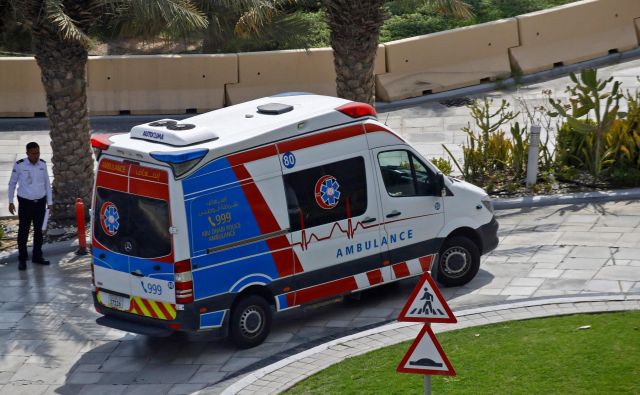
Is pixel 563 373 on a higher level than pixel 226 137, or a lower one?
lower

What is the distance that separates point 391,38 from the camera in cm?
2312

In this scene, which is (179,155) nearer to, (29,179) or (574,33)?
(29,179)

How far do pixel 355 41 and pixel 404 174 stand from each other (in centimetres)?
473

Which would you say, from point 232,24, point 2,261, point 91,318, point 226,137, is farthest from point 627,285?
point 232,24

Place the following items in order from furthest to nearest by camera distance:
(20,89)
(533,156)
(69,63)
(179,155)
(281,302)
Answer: (20,89), (533,156), (69,63), (281,302), (179,155)

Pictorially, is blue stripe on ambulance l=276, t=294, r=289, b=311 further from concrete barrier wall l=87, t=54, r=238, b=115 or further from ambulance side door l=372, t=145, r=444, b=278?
concrete barrier wall l=87, t=54, r=238, b=115

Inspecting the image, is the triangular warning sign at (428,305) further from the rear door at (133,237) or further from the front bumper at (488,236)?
the front bumper at (488,236)

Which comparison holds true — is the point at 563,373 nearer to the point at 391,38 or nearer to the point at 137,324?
the point at 137,324

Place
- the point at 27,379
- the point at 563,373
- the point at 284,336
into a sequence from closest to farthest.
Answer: the point at 563,373, the point at 27,379, the point at 284,336

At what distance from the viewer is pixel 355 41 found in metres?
17.7

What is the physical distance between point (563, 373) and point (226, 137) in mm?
4081

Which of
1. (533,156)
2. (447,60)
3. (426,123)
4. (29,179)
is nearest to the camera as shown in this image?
(29,179)

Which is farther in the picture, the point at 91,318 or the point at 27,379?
the point at 91,318

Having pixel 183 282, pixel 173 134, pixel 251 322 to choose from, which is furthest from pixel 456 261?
pixel 173 134
